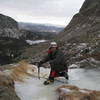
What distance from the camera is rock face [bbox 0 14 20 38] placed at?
143500mm

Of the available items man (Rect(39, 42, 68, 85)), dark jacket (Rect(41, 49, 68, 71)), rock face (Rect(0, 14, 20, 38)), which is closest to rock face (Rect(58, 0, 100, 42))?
man (Rect(39, 42, 68, 85))

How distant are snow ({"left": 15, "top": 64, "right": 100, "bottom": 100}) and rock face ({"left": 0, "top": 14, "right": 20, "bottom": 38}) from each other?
12369 centimetres

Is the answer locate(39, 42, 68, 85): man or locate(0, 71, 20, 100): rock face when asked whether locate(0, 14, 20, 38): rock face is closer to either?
locate(39, 42, 68, 85): man

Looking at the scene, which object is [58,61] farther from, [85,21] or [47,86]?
[85,21]

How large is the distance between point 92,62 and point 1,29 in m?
125

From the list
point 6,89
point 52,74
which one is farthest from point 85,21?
point 6,89

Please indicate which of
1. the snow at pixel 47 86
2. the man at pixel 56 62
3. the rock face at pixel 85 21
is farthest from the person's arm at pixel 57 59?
the rock face at pixel 85 21

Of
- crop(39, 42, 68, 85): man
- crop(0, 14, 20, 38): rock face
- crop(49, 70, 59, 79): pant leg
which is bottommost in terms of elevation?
crop(0, 14, 20, 38): rock face

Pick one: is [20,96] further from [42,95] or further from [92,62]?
[92,62]

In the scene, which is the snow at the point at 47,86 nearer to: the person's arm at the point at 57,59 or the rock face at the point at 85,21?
the person's arm at the point at 57,59

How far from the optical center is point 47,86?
13414 mm

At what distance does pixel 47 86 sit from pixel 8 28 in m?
139

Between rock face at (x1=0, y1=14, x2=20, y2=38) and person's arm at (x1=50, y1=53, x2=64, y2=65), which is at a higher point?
person's arm at (x1=50, y1=53, x2=64, y2=65)

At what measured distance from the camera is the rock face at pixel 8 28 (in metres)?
144
